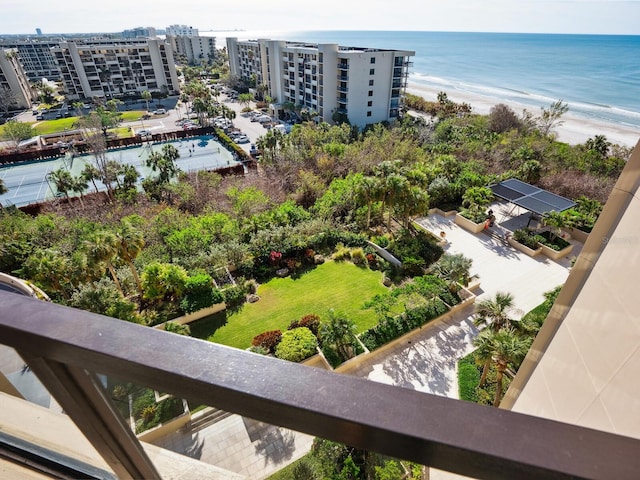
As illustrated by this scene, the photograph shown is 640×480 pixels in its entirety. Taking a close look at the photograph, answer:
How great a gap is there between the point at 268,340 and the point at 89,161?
1600 inches

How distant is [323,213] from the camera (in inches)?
953

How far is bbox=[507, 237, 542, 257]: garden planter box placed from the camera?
2094 cm

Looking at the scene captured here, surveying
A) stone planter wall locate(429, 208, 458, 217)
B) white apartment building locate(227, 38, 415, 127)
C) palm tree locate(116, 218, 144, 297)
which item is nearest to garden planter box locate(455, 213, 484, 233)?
stone planter wall locate(429, 208, 458, 217)

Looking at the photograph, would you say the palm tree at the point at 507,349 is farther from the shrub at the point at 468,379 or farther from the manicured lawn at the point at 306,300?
the manicured lawn at the point at 306,300

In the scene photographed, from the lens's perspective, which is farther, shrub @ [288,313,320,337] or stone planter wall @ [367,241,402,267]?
stone planter wall @ [367,241,402,267]

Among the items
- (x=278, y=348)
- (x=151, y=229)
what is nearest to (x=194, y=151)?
(x=151, y=229)

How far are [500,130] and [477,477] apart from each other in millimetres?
47802

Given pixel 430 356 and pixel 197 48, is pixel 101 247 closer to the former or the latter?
pixel 430 356

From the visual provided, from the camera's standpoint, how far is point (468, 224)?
2370 cm

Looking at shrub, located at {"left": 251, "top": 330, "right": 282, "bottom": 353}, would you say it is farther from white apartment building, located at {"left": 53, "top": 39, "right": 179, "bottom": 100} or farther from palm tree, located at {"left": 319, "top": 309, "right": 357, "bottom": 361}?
white apartment building, located at {"left": 53, "top": 39, "right": 179, "bottom": 100}

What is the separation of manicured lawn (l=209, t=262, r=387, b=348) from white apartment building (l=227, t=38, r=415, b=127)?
33.1 m

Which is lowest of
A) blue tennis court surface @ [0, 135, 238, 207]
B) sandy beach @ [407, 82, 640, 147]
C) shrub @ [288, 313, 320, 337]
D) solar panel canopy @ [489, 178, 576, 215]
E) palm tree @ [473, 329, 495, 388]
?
blue tennis court surface @ [0, 135, 238, 207]

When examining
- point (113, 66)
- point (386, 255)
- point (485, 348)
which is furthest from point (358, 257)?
point (113, 66)

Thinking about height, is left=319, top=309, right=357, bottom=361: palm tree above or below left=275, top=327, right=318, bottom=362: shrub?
above
